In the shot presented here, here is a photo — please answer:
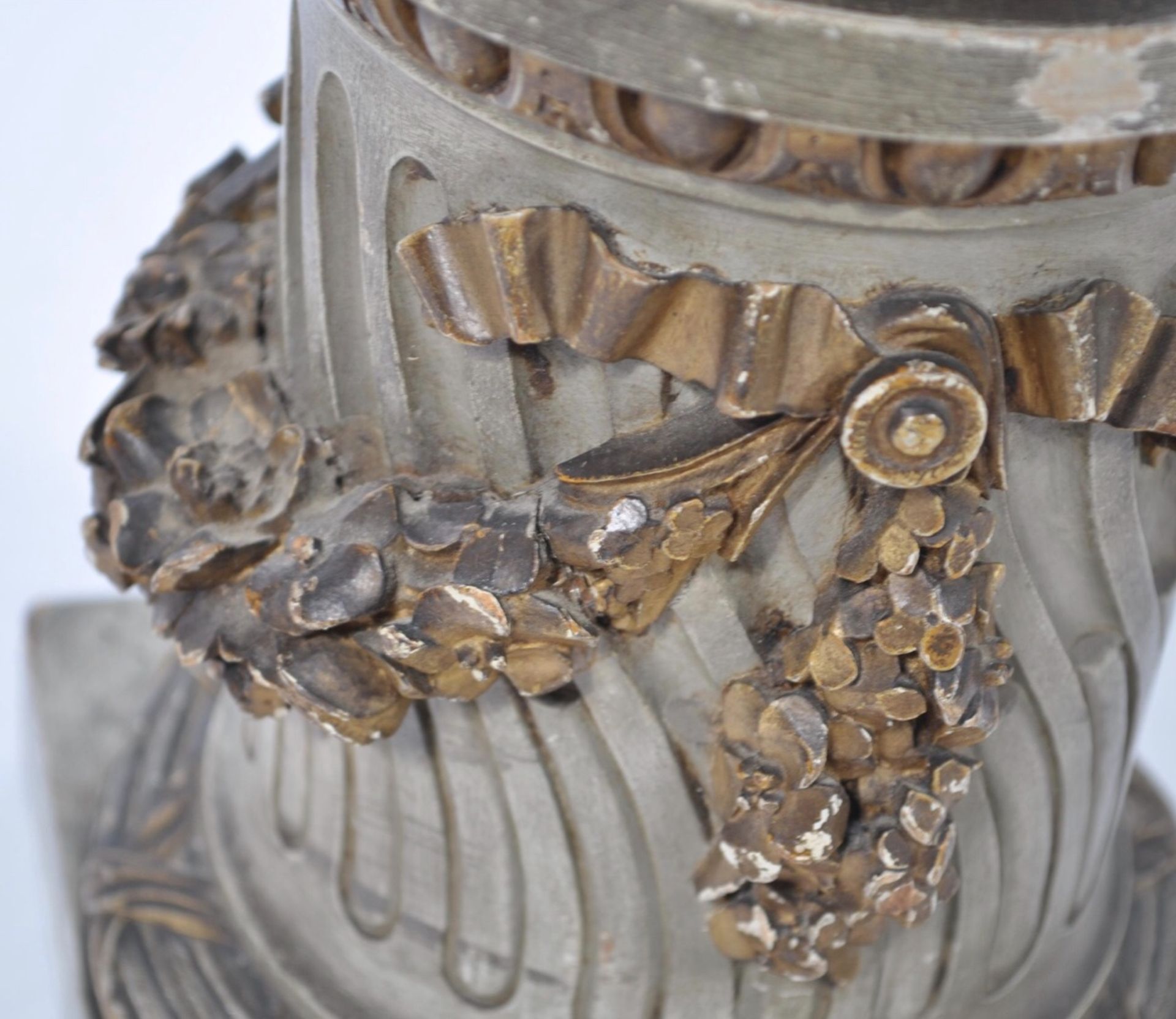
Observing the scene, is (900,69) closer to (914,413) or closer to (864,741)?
(914,413)

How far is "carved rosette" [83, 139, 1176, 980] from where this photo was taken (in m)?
0.60

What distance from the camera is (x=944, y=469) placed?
0.60 metres

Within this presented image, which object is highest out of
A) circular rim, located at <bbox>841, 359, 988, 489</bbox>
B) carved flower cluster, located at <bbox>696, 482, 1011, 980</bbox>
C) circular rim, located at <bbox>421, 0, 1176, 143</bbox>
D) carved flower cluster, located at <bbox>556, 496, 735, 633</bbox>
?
circular rim, located at <bbox>421, 0, 1176, 143</bbox>

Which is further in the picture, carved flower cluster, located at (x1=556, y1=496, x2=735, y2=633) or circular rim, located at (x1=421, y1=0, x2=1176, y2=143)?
carved flower cluster, located at (x1=556, y1=496, x2=735, y2=633)

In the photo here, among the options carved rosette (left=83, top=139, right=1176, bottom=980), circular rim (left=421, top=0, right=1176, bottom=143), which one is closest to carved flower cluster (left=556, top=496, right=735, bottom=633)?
carved rosette (left=83, top=139, right=1176, bottom=980)

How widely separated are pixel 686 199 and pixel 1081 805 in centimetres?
43

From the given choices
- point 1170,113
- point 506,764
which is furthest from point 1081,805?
point 1170,113

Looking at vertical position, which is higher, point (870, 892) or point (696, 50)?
point (696, 50)

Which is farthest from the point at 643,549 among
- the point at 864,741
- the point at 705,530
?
the point at 864,741

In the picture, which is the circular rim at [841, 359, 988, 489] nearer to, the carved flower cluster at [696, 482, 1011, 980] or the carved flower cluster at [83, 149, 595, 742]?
the carved flower cluster at [696, 482, 1011, 980]

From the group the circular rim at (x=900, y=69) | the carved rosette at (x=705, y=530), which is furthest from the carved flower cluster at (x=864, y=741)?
the circular rim at (x=900, y=69)

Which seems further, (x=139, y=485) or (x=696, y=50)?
(x=139, y=485)

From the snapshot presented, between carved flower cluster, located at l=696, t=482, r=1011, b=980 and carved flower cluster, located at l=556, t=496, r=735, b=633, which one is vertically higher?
carved flower cluster, located at l=556, t=496, r=735, b=633

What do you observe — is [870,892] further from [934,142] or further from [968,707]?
[934,142]
